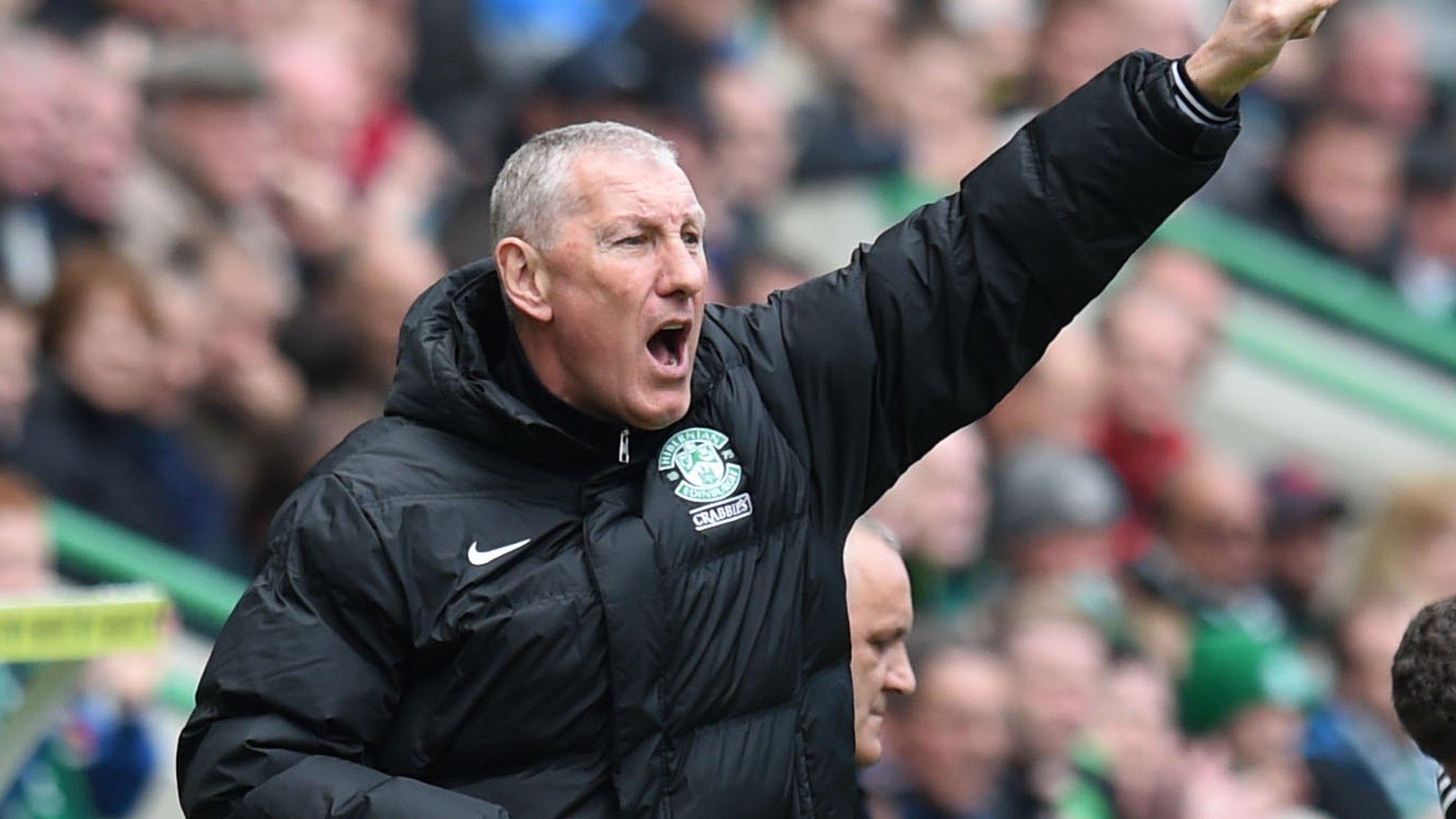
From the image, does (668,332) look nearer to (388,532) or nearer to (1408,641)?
(388,532)

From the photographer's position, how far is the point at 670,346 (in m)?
3.23

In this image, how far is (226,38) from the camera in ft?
21.8

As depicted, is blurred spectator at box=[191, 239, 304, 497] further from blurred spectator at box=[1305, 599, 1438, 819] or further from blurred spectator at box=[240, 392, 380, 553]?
blurred spectator at box=[1305, 599, 1438, 819]

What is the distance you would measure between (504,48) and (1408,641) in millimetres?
5343

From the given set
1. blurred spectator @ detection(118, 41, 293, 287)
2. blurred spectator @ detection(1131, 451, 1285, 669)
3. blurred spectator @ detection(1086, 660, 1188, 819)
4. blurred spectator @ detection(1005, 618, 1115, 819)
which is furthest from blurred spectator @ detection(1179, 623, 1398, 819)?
blurred spectator @ detection(118, 41, 293, 287)

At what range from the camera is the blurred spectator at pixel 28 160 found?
572 centimetres

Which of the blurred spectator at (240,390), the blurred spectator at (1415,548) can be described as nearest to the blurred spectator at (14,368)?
the blurred spectator at (240,390)

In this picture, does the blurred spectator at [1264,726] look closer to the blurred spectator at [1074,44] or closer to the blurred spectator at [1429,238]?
the blurred spectator at [1074,44]

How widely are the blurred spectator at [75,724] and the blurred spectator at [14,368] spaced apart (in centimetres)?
10

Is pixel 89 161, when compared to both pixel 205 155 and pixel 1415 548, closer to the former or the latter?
pixel 205 155

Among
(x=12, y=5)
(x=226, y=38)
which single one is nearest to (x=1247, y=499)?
(x=226, y=38)

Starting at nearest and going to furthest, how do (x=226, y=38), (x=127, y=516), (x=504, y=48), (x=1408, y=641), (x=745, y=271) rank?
(x=1408, y=641) → (x=127, y=516) → (x=226, y=38) → (x=745, y=271) → (x=504, y=48)

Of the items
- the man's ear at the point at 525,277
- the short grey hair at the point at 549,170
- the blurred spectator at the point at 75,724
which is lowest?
the blurred spectator at the point at 75,724

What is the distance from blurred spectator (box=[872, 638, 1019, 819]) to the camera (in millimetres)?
5836
